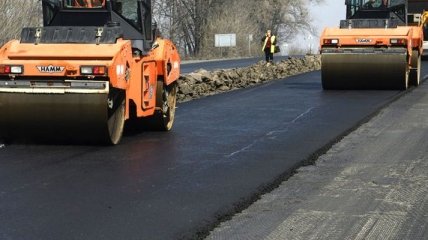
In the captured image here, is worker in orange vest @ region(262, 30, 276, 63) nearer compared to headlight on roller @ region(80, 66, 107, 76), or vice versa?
headlight on roller @ region(80, 66, 107, 76)

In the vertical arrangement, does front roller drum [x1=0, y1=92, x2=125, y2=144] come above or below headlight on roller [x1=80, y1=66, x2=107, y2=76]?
below

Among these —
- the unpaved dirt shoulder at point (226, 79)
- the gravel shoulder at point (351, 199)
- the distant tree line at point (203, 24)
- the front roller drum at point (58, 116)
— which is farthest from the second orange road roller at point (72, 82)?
the distant tree line at point (203, 24)

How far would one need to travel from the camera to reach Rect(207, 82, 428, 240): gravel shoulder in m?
5.15

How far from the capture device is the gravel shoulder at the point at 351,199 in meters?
5.15

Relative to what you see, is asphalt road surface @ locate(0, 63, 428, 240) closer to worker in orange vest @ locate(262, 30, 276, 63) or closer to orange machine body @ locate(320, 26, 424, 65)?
orange machine body @ locate(320, 26, 424, 65)

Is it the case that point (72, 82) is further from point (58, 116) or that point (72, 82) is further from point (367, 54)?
point (367, 54)

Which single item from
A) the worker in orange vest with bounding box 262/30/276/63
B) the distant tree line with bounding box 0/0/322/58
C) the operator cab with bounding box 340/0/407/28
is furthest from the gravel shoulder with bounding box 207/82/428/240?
the distant tree line with bounding box 0/0/322/58

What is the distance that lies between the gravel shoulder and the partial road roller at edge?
687 cm

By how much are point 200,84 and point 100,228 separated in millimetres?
13171

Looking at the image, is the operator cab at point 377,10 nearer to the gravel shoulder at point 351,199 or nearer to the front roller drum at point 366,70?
the front roller drum at point 366,70

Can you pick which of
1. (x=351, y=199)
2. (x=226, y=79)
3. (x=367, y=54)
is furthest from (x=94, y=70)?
(x=226, y=79)

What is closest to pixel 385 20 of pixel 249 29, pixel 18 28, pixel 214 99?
pixel 214 99

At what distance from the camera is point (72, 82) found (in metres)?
8.13

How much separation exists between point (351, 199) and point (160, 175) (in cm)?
195
